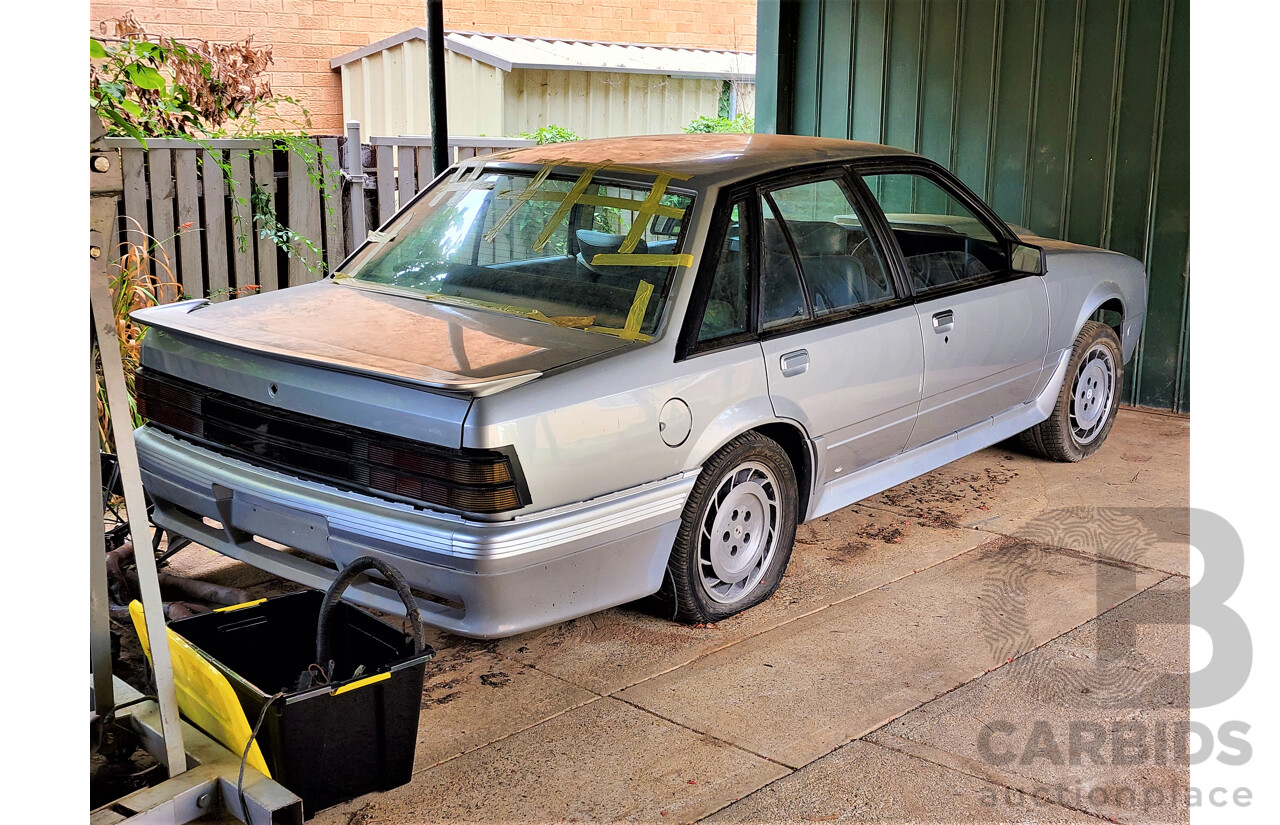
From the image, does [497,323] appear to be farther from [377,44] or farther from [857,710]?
[377,44]

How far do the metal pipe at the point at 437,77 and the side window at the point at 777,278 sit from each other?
2.72m

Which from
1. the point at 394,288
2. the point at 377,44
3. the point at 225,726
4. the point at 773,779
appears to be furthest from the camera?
the point at 377,44

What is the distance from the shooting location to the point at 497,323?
4121 millimetres

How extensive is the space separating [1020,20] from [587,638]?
564 centimetres

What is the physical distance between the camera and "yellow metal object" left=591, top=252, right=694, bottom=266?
4.13 metres

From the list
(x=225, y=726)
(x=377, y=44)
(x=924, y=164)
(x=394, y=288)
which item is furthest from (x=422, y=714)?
(x=377, y=44)

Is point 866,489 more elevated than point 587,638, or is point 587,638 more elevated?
point 866,489

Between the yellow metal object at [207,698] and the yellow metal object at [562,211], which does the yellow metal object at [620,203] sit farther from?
the yellow metal object at [207,698]

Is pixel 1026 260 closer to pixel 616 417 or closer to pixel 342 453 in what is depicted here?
pixel 616 417

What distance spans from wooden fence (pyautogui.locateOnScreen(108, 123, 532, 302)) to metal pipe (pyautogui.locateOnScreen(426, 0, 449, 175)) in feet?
3.65

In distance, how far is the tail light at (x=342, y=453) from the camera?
11.3ft

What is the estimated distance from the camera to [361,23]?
553 inches

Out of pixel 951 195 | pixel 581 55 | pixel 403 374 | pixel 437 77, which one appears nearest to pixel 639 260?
pixel 403 374

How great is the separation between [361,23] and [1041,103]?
890cm
